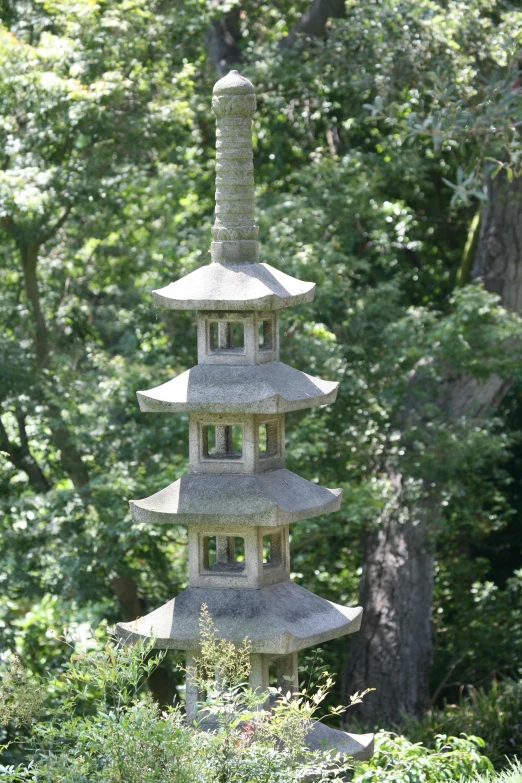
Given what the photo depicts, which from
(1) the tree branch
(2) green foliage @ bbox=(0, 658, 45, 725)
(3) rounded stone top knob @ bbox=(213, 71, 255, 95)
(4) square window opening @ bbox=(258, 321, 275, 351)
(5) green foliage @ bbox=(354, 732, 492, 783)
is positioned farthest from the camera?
(1) the tree branch

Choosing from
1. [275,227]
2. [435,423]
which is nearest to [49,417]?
[275,227]

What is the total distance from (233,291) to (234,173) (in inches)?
30.2

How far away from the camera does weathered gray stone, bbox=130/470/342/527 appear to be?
7055 millimetres

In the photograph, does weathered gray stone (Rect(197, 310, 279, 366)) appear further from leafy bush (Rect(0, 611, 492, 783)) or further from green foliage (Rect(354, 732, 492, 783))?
green foliage (Rect(354, 732, 492, 783))

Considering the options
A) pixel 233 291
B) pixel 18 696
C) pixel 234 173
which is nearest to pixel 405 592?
pixel 233 291

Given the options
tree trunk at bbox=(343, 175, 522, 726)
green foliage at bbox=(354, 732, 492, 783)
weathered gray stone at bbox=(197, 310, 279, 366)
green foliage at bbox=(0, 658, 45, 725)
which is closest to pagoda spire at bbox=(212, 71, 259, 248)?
weathered gray stone at bbox=(197, 310, 279, 366)

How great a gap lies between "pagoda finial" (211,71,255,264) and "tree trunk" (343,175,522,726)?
6039 mm

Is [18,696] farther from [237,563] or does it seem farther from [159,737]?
[237,563]

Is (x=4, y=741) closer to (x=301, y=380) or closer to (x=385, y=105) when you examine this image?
(x=301, y=380)

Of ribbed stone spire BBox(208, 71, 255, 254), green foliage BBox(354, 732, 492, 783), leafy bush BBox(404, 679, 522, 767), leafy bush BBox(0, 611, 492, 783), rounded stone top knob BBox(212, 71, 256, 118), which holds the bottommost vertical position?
leafy bush BBox(404, 679, 522, 767)

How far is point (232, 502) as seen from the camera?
711cm

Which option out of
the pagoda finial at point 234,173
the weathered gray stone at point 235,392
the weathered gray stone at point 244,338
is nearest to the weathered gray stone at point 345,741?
the weathered gray stone at point 235,392

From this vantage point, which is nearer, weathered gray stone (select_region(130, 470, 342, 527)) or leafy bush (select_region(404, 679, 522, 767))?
weathered gray stone (select_region(130, 470, 342, 527))

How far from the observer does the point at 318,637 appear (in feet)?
23.7
